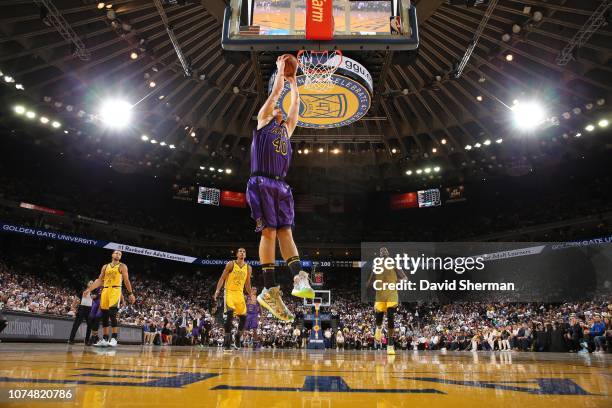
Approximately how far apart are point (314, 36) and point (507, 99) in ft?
54.0

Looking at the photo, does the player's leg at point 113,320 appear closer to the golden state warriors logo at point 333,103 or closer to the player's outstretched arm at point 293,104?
→ the player's outstretched arm at point 293,104

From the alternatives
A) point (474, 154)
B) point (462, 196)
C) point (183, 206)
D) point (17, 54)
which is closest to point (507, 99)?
point (474, 154)

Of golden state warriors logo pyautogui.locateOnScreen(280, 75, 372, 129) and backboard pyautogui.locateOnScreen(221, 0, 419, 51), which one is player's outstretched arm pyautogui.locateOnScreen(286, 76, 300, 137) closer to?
backboard pyautogui.locateOnScreen(221, 0, 419, 51)

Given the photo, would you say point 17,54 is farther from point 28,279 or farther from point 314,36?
point 314,36

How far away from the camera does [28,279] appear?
24.0 metres

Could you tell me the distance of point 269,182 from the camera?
4.59 meters

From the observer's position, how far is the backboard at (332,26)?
621 cm

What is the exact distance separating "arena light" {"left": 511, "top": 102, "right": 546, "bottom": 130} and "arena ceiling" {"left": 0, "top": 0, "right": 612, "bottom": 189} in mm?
422

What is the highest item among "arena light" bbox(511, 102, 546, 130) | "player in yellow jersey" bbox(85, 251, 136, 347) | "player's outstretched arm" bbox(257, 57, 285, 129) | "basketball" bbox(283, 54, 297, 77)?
"arena light" bbox(511, 102, 546, 130)

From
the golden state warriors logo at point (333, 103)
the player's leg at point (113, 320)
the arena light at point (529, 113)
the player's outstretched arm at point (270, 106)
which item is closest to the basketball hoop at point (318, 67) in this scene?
the golden state warriors logo at point (333, 103)

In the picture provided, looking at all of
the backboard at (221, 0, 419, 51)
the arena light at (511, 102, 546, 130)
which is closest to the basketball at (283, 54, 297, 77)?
the backboard at (221, 0, 419, 51)

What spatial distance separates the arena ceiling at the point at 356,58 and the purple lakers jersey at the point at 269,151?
A: 11.3 metres

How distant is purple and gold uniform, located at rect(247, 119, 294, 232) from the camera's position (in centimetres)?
456

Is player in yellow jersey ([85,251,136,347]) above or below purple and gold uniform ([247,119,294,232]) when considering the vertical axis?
below
